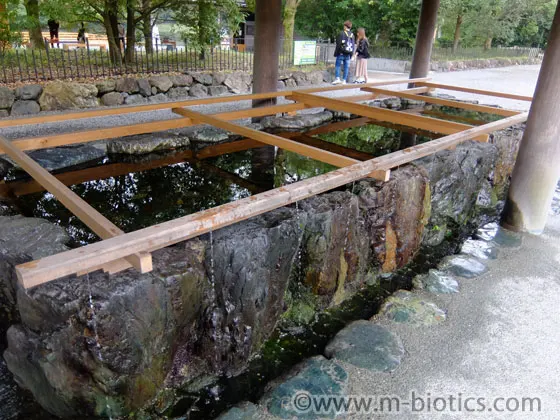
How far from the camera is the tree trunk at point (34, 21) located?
9266 millimetres

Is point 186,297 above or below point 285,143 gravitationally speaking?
below

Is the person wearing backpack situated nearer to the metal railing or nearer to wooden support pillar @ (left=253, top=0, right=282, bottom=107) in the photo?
the metal railing

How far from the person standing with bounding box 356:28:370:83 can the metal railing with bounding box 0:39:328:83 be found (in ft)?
6.27

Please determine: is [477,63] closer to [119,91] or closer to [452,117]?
[452,117]

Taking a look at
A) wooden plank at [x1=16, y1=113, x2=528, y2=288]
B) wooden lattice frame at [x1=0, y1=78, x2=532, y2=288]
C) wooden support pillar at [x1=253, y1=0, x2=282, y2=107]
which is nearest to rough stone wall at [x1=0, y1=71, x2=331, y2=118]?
wooden support pillar at [x1=253, y1=0, x2=282, y2=107]

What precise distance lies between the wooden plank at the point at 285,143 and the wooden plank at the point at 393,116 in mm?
1817

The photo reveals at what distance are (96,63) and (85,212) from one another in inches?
305

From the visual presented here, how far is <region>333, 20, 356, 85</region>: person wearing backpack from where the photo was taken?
11.4m

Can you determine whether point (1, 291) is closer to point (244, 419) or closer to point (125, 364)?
point (125, 364)

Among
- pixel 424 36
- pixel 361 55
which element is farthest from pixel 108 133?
pixel 361 55

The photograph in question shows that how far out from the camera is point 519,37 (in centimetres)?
2856

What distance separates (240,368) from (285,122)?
3.94m

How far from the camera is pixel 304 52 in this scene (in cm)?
1277

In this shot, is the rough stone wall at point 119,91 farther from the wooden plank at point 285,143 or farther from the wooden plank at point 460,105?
the wooden plank at point 460,105
